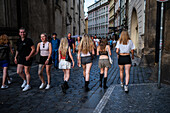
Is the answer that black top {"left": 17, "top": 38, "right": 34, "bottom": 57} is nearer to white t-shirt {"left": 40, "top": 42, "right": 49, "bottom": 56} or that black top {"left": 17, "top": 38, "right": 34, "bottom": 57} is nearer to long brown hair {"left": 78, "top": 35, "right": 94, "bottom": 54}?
white t-shirt {"left": 40, "top": 42, "right": 49, "bottom": 56}

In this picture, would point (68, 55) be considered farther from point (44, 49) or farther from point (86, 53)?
point (44, 49)

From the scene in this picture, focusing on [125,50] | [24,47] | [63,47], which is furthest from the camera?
[24,47]

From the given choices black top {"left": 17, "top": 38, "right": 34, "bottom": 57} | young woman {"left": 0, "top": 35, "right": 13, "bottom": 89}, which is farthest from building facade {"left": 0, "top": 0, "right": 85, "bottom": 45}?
black top {"left": 17, "top": 38, "right": 34, "bottom": 57}

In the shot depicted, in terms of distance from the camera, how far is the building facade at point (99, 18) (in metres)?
75.6

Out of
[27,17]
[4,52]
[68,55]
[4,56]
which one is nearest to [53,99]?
[68,55]

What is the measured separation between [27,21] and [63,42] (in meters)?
8.92

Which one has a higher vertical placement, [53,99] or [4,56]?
[4,56]

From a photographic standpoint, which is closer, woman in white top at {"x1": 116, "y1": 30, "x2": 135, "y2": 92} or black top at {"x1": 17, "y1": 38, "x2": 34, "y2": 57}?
woman in white top at {"x1": 116, "y1": 30, "x2": 135, "y2": 92}

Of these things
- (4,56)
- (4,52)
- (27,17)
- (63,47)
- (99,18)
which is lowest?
(4,56)

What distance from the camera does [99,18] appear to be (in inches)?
3278

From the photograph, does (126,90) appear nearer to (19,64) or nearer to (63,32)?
(19,64)

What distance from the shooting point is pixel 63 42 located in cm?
573

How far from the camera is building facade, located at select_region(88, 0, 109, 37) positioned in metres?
75.6

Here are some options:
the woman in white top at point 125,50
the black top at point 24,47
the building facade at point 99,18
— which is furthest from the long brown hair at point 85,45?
the building facade at point 99,18
